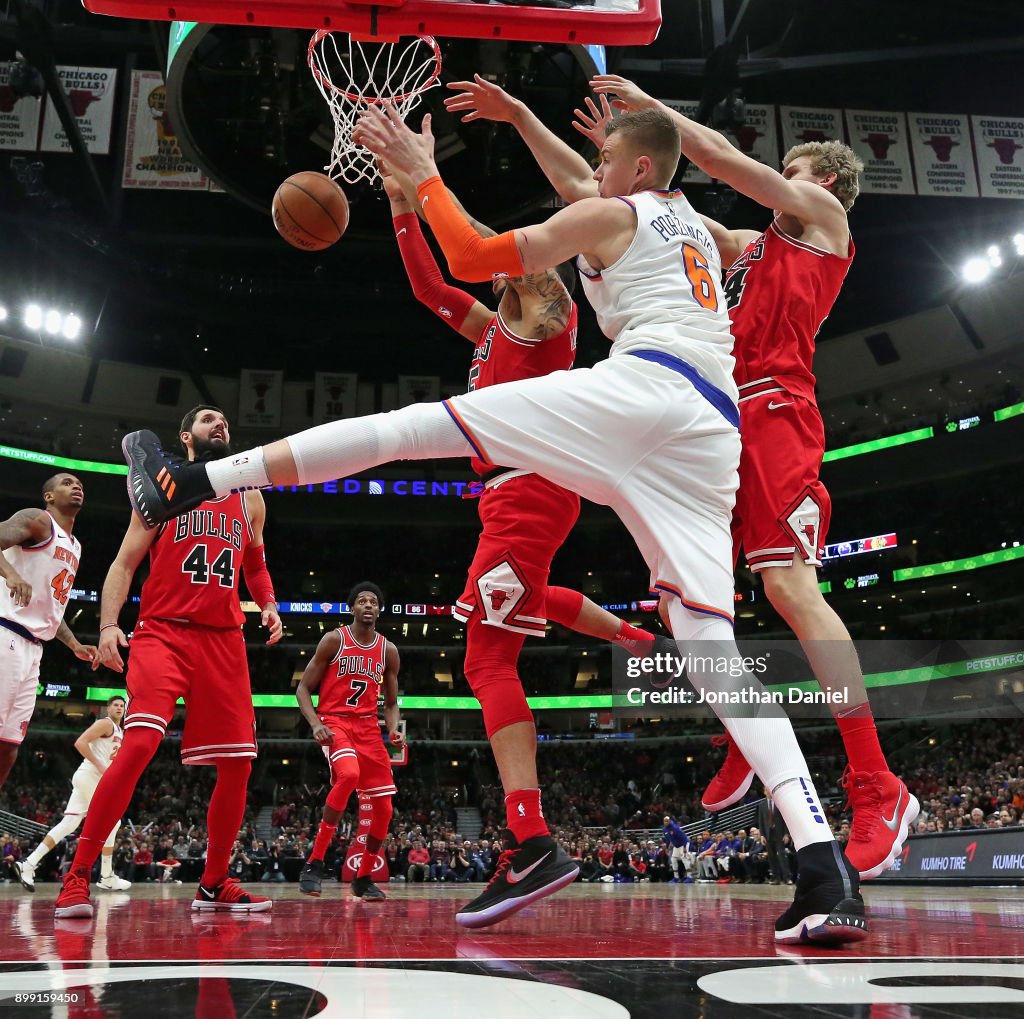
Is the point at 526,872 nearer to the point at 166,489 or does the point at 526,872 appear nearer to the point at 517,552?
the point at 517,552

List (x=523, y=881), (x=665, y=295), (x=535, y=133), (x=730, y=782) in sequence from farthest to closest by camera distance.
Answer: (x=535, y=133), (x=730, y=782), (x=523, y=881), (x=665, y=295)

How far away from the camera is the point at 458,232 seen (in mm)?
3092

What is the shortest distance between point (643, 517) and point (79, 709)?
123 ft

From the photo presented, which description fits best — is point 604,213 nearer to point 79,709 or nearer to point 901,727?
→ point 901,727

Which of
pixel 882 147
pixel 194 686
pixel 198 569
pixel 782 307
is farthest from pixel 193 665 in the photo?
pixel 882 147

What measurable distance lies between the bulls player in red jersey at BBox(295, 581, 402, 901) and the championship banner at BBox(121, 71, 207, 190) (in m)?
10.4

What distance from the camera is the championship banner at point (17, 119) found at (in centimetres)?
1589

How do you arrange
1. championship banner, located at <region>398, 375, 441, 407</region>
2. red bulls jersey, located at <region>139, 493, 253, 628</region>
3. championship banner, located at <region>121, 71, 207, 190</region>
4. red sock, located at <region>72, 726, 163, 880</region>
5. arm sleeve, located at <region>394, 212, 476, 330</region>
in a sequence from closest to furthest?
red sock, located at <region>72, 726, 163, 880</region>
arm sleeve, located at <region>394, 212, 476, 330</region>
red bulls jersey, located at <region>139, 493, 253, 628</region>
championship banner, located at <region>121, 71, 207, 190</region>
championship banner, located at <region>398, 375, 441, 407</region>

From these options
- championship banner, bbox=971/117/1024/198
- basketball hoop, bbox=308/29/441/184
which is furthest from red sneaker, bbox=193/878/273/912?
championship banner, bbox=971/117/1024/198

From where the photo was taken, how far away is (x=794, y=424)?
3682 millimetres

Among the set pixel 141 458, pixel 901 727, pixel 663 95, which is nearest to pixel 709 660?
pixel 141 458

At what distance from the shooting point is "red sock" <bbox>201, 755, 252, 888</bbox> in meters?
4.74

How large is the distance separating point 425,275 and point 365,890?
4.57m

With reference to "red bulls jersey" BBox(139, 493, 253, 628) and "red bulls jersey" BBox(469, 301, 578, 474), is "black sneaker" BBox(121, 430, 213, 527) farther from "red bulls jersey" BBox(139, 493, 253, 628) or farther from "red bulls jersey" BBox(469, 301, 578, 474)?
"red bulls jersey" BBox(139, 493, 253, 628)
